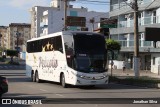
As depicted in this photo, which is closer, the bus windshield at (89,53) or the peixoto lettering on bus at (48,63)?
the bus windshield at (89,53)

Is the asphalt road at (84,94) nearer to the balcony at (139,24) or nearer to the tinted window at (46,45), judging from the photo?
the tinted window at (46,45)

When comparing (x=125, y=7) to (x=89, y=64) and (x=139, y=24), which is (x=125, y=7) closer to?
(x=139, y=24)

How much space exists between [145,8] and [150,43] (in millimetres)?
4783

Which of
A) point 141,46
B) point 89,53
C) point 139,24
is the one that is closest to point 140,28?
point 139,24

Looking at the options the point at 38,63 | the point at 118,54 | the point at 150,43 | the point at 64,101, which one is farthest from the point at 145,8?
the point at 64,101

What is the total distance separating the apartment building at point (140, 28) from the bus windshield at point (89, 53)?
22.5 meters

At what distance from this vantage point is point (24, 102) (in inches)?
677

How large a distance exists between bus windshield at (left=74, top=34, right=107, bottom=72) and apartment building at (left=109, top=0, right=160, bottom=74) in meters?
22.5

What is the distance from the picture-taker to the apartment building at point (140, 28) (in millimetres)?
53969

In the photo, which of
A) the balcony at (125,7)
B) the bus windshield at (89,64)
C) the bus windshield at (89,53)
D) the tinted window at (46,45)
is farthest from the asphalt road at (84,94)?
the balcony at (125,7)

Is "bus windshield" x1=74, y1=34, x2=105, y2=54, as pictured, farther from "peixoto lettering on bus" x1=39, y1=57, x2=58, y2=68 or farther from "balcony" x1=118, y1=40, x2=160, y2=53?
"balcony" x1=118, y1=40, x2=160, y2=53

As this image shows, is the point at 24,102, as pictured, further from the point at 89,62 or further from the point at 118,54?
the point at 118,54

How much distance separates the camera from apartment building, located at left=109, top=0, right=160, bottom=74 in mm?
53969

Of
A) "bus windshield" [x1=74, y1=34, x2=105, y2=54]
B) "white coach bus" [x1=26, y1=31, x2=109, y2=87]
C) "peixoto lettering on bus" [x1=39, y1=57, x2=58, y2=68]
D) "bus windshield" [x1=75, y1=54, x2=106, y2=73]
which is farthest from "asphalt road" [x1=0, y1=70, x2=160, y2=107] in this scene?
"peixoto lettering on bus" [x1=39, y1=57, x2=58, y2=68]
